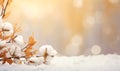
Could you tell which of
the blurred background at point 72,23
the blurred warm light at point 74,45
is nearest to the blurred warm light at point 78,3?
the blurred background at point 72,23

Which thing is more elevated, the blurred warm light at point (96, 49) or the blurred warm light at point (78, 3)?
the blurred warm light at point (78, 3)

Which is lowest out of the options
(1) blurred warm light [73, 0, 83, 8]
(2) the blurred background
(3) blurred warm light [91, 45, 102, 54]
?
(3) blurred warm light [91, 45, 102, 54]

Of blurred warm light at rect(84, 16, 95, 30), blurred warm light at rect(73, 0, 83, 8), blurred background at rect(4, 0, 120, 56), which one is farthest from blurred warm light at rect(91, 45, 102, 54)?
blurred warm light at rect(73, 0, 83, 8)

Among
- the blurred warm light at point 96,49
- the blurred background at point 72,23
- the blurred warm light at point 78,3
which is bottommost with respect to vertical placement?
the blurred warm light at point 96,49

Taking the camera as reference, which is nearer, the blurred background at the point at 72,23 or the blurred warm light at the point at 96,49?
the blurred background at the point at 72,23

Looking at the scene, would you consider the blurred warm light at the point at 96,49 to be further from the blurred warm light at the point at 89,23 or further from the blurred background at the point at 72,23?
the blurred warm light at the point at 89,23

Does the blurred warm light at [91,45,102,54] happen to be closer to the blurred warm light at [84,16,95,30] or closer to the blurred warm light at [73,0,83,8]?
the blurred warm light at [84,16,95,30]

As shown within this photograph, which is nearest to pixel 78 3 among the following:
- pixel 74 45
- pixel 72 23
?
pixel 72 23

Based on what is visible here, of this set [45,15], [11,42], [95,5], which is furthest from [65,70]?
[95,5]
